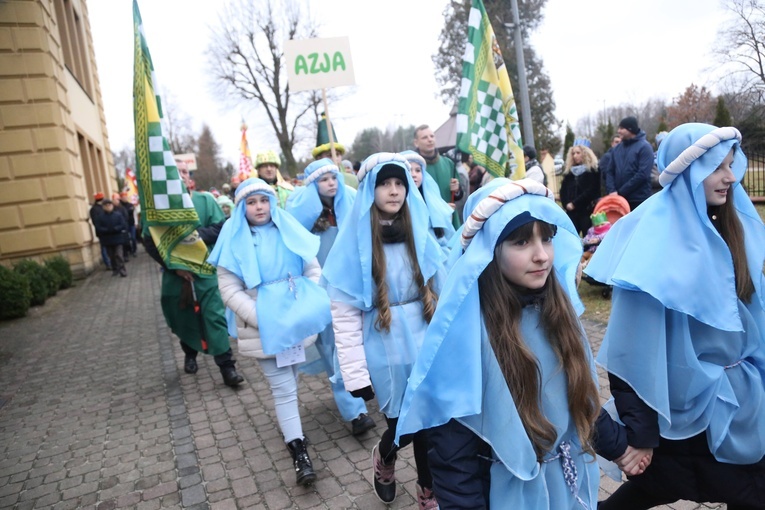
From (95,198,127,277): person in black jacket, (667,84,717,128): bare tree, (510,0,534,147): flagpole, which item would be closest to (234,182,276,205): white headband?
(510,0,534,147): flagpole

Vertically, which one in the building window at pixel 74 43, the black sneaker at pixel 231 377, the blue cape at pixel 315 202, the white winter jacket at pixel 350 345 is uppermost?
the building window at pixel 74 43

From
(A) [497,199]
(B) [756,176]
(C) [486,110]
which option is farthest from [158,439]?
(B) [756,176]

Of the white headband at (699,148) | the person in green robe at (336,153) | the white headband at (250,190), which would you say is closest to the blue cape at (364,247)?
the person in green robe at (336,153)

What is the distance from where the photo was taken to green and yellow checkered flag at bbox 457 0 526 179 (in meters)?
6.08

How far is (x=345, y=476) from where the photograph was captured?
11.3ft

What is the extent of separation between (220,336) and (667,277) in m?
4.40

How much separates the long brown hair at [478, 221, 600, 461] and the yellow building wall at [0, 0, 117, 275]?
12.9 m

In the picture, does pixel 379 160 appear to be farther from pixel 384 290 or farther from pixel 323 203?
pixel 323 203

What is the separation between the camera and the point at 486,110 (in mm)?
6160

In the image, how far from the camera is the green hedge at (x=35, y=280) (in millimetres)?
10406

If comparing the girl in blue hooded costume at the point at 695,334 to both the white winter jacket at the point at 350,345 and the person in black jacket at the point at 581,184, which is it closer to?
the white winter jacket at the point at 350,345

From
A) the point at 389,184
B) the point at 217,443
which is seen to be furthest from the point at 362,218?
the point at 217,443

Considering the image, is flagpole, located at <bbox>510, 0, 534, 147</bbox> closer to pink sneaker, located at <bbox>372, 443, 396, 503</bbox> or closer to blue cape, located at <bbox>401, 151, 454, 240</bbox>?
blue cape, located at <bbox>401, 151, 454, 240</bbox>

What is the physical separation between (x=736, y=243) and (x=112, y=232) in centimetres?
1422
